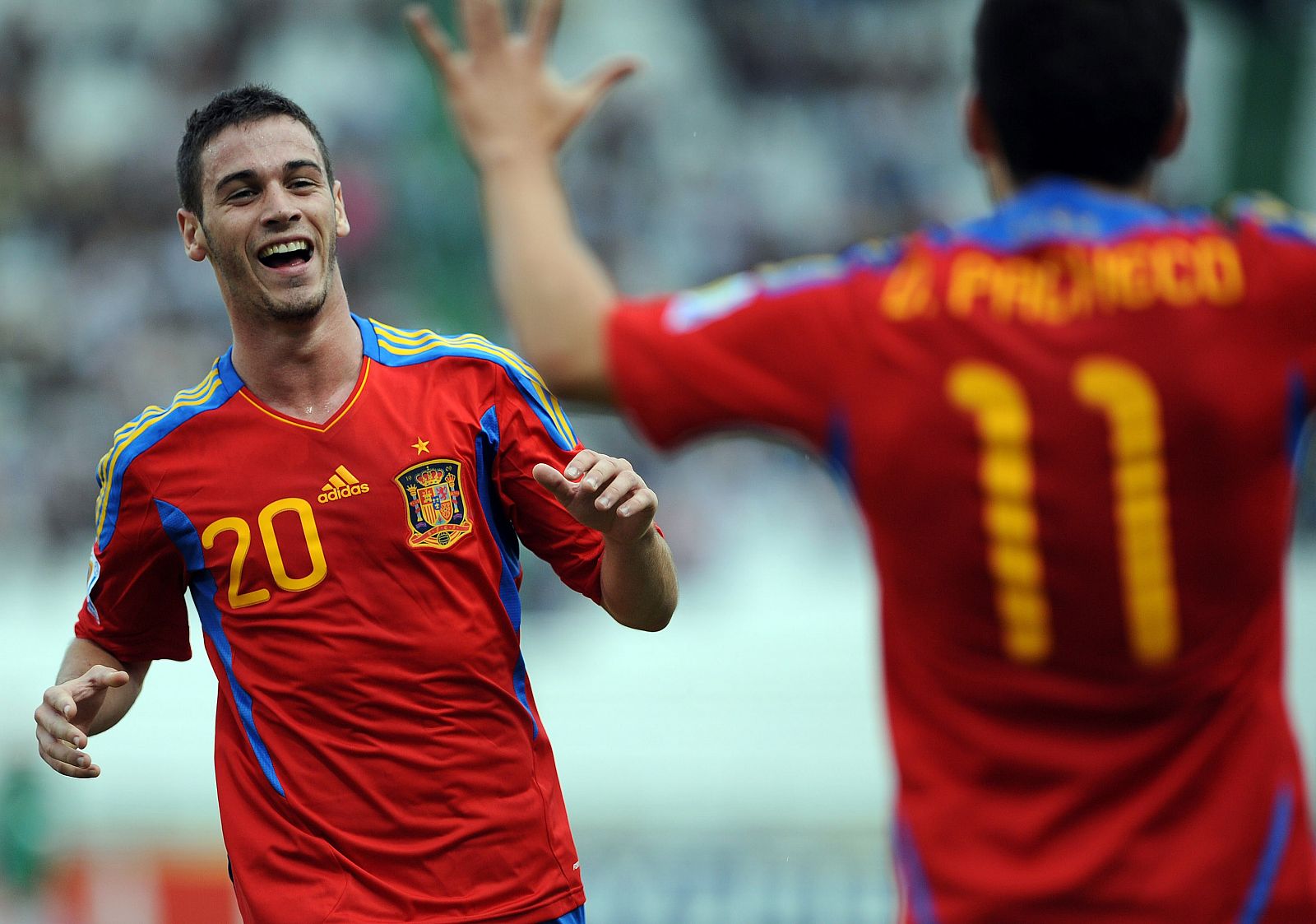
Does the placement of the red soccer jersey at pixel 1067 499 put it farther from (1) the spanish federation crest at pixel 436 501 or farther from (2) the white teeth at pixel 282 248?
(2) the white teeth at pixel 282 248

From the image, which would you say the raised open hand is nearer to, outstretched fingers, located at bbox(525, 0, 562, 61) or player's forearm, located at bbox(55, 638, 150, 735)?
outstretched fingers, located at bbox(525, 0, 562, 61)

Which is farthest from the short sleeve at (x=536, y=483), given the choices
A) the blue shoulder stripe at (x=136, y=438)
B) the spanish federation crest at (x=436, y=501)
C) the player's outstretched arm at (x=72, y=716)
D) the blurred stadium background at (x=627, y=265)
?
the blurred stadium background at (x=627, y=265)

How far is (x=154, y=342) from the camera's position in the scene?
1223 cm

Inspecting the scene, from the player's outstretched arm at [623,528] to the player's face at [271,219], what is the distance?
83 centimetres

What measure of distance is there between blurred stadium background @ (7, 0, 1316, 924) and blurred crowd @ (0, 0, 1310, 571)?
2 cm

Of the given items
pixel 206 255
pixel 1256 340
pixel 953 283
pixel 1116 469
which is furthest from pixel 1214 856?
pixel 206 255

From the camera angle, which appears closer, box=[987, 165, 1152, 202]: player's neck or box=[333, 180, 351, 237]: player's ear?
box=[987, 165, 1152, 202]: player's neck

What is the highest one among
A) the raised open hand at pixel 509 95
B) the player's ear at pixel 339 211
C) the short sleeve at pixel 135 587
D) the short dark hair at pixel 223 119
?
the short dark hair at pixel 223 119

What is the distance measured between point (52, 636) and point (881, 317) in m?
10.0

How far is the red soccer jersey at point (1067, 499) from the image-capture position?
2.05 metres

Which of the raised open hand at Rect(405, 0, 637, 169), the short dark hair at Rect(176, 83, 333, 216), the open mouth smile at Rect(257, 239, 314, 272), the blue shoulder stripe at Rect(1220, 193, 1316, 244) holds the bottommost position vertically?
the blue shoulder stripe at Rect(1220, 193, 1316, 244)

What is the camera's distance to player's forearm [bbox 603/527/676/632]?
3.58 meters

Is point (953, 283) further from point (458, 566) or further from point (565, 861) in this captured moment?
point (565, 861)

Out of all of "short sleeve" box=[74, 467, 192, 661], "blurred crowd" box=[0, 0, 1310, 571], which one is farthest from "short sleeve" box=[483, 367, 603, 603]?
"blurred crowd" box=[0, 0, 1310, 571]
